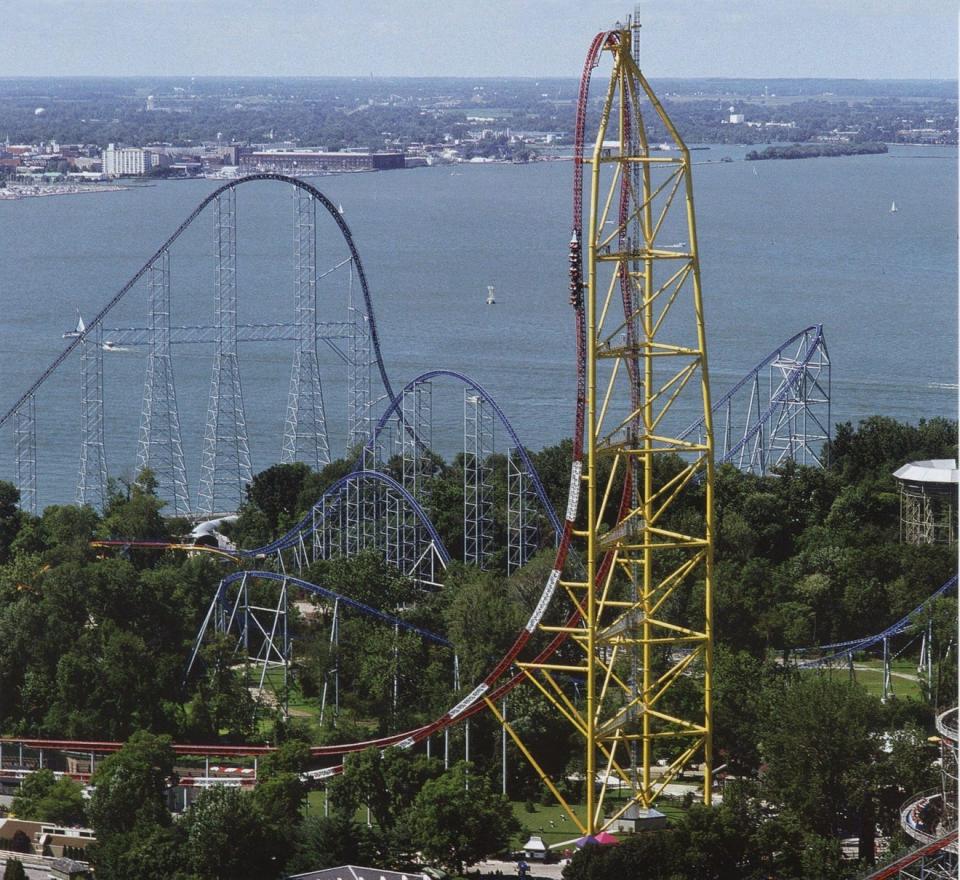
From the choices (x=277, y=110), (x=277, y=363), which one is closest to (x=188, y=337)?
(x=277, y=363)

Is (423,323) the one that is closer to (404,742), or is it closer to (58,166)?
(404,742)

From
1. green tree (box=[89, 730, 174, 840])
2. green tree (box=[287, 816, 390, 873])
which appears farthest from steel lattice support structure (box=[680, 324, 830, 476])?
green tree (box=[287, 816, 390, 873])

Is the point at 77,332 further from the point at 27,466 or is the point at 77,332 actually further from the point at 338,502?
the point at 338,502

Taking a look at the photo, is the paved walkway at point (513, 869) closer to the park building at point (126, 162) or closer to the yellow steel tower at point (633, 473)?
the yellow steel tower at point (633, 473)

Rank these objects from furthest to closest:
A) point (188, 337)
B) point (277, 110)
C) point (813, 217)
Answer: point (277, 110)
point (813, 217)
point (188, 337)

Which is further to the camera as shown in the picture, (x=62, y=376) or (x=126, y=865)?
(x=62, y=376)

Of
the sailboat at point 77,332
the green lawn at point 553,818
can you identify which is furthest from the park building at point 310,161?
the green lawn at point 553,818
